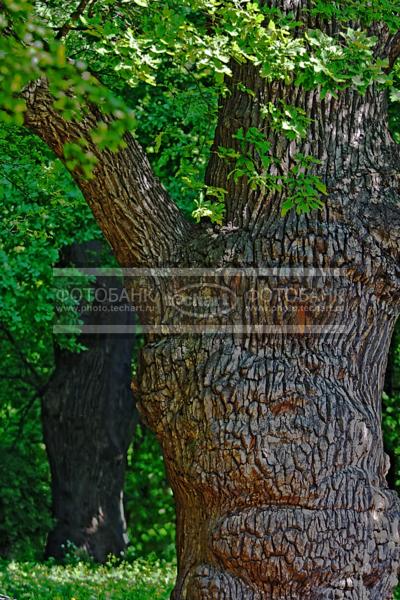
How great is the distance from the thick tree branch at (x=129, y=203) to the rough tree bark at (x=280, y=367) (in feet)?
0.03

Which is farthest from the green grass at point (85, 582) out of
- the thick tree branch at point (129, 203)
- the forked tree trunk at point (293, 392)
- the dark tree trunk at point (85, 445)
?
the thick tree branch at point (129, 203)

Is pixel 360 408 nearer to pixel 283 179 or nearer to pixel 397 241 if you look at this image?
pixel 397 241

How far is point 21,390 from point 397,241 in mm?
12064

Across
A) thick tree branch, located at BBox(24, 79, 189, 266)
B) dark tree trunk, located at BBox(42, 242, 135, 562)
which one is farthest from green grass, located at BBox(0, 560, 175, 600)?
thick tree branch, located at BBox(24, 79, 189, 266)

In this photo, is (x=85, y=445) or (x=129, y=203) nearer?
(x=129, y=203)

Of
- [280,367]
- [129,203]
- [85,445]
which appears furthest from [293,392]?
[85,445]

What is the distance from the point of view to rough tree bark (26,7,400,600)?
6121 mm

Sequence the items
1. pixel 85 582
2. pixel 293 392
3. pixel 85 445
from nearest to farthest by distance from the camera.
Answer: pixel 293 392
pixel 85 582
pixel 85 445

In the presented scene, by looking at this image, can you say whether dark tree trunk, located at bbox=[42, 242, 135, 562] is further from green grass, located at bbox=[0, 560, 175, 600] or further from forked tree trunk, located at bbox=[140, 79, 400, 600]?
forked tree trunk, located at bbox=[140, 79, 400, 600]

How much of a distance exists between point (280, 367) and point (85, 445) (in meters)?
8.11

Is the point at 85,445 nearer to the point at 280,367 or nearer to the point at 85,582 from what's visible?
the point at 85,582

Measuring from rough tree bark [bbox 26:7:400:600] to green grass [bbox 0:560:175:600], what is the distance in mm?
3265

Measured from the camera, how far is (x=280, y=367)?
627 centimetres

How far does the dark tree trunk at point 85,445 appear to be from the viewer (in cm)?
1374
